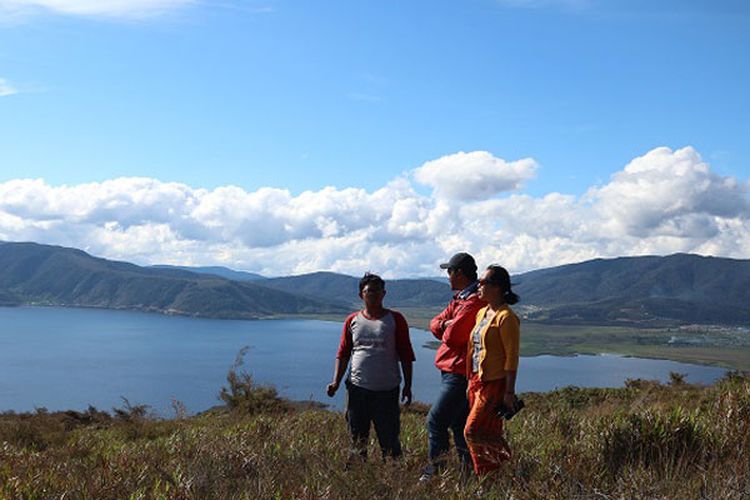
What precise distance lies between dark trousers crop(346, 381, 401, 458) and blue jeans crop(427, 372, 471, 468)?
1.47 ft

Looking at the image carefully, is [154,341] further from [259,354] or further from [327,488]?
[327,488]

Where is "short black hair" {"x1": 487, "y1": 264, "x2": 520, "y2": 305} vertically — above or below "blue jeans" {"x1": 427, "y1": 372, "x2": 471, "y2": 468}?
above

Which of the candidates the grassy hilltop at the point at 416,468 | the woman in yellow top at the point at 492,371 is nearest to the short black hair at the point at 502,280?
the woman in yellow top at the point at 492,371

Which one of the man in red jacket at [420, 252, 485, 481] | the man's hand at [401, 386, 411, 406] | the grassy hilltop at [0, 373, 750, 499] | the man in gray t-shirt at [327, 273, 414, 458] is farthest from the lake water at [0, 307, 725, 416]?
the man in red jacket at [420, 252, 485, 481]

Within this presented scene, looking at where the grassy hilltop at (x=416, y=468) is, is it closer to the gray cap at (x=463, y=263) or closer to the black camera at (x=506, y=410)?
the black camera at (x=506, y=410)

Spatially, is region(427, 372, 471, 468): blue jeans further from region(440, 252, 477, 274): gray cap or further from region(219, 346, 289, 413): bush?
region(219, 346, 289, 413): bush

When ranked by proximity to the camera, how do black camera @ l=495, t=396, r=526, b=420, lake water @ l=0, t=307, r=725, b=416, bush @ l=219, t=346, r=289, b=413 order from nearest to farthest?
black camera @ l=495, t=396, r=526, b=420
bush @ l=219, t=346, r=289, b=413
lake water @ l=0, t=307, r=725, b=416

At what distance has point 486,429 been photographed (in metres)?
4.25

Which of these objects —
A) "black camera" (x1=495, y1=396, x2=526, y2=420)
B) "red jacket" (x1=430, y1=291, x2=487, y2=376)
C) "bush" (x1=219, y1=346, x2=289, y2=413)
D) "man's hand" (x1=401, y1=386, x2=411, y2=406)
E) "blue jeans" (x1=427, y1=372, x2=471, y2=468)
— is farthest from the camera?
"bush" (x1=219, y1=346, x2=289, y2=413)

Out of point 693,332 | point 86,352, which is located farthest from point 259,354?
point 693,332

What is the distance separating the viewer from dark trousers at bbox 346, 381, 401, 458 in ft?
16.5

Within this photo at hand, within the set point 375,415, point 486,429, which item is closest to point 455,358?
point 486,429

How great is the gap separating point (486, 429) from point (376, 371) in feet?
3.66

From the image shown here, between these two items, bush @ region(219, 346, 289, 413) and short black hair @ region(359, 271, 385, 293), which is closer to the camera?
short black hair @ region(359, 271, 385, 293)
